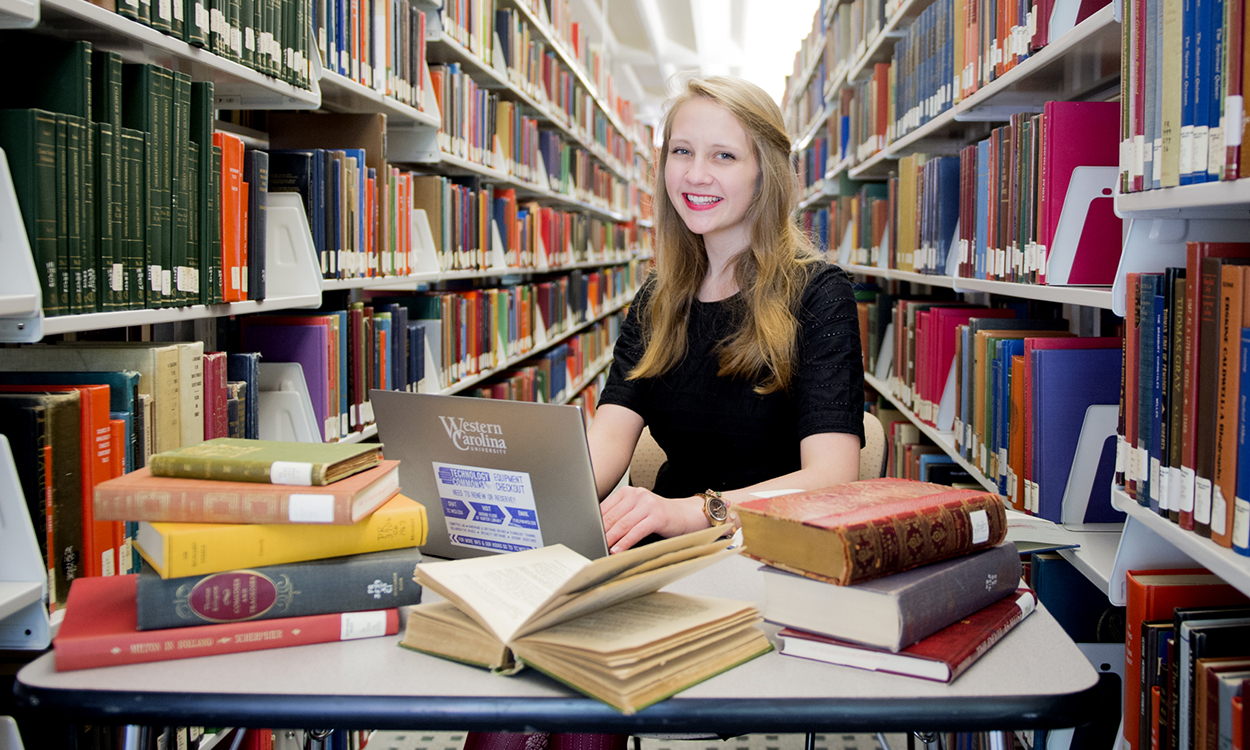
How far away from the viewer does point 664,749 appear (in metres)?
2.26

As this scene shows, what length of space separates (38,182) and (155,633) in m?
0.59

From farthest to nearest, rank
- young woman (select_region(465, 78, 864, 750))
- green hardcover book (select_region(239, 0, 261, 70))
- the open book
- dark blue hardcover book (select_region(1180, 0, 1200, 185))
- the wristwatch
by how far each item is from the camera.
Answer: young woman (select_region(465, 78, 864, 750)), green hardcover book (select_region(239, 0, 261, 70)), the wristwatch, dark blue hardcover book (select_region(1180, 0, 1200, 185)), the open book

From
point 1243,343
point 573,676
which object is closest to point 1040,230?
point 1243,343

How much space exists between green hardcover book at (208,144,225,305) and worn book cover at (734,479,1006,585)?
1.03 meters

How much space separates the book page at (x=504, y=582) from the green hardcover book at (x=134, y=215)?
2.20 ft

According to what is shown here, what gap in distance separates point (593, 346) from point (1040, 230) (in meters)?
4.98

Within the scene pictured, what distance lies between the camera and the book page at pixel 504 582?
895mm

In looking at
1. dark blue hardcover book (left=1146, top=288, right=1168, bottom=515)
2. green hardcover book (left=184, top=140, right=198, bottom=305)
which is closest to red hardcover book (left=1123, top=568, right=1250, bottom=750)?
dark blue hardcover book (left=1146, top=288, right=1168, bottom=515)

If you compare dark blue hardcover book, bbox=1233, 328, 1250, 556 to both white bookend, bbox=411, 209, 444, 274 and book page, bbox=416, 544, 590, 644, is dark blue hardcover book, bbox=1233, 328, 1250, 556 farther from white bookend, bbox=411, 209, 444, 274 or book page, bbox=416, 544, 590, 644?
white bookend, bbox=411, 209, 444, 274

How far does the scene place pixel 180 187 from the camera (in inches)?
56.4

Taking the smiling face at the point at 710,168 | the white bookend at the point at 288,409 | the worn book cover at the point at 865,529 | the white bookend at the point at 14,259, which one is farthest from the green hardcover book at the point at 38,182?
the smiling face at the point at 710,168

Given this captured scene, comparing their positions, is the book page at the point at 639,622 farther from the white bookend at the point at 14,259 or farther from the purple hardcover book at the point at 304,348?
the purple hardcover book at the point at 304,348

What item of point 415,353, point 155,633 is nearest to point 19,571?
point 155,633

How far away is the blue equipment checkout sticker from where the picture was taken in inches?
43.8
